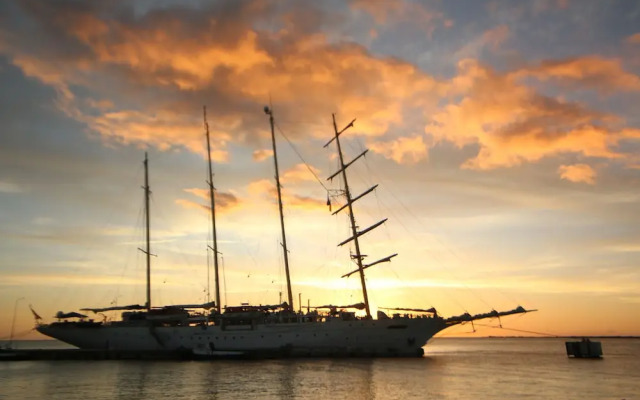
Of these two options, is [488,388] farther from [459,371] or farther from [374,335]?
[374,335]

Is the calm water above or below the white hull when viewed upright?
below

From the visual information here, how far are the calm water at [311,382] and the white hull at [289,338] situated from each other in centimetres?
416

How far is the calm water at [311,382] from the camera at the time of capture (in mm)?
32750

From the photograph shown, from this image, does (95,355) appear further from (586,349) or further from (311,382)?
(586,349)

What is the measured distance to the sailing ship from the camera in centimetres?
5812

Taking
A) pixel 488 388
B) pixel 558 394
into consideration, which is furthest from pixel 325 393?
pixel 558 394

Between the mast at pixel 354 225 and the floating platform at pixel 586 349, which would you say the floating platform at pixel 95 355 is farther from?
the floating platform at pixel 586 349

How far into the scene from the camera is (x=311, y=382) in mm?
37688

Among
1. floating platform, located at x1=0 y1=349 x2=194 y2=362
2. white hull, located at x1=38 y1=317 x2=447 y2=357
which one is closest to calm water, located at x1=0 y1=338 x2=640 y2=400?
white hull, located at x1=38 y1=317 x2=447 y2=357

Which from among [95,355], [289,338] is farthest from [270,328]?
[95,355]

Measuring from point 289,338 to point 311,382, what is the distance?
76.8 ft

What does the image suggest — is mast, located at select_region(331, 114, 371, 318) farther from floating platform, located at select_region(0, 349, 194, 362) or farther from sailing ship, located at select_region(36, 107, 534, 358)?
floating platform, located at select_region(0, 349, 194, 362)

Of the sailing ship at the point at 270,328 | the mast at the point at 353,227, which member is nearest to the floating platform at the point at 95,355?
the sailing ship at the point at 270,328

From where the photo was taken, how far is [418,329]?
190ft
